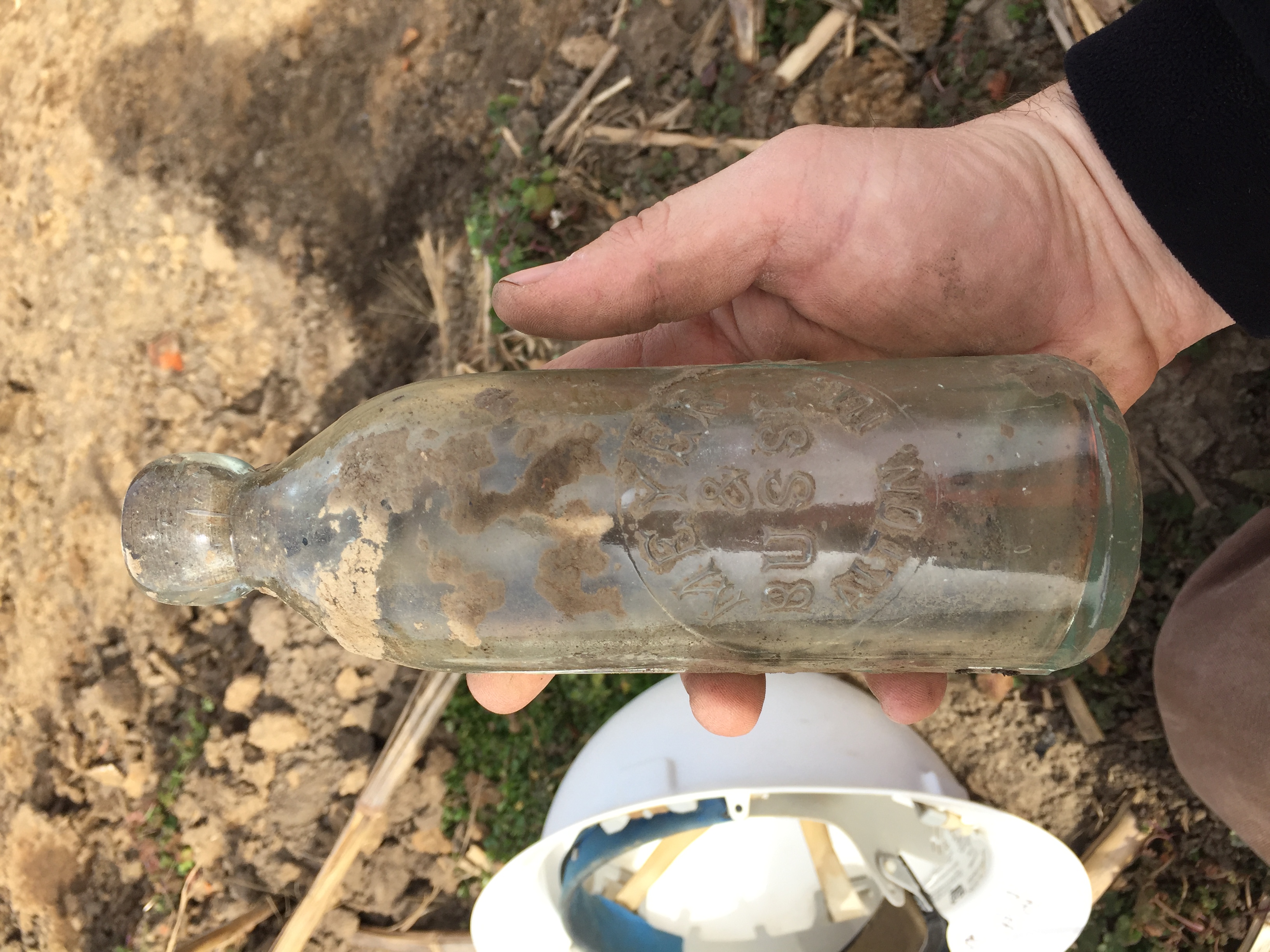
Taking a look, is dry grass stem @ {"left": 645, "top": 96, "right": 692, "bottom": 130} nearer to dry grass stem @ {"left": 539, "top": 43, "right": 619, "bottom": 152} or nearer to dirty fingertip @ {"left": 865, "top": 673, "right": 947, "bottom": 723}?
dry grass stem @ {"left": 539, "top": 43, "right": 619, "bottom": 152}

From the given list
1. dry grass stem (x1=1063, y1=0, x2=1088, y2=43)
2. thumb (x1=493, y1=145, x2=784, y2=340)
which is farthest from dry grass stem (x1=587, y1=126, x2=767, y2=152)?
thumb (x1=493, y1=145, x2=784, y2=340)

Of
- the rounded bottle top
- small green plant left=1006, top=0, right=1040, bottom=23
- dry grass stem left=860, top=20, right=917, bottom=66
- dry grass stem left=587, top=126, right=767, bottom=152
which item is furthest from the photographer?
dry grass stem left=587, top=126, right=767, bottom=152

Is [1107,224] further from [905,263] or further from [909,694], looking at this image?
[909,694]

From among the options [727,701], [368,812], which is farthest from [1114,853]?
[368,812]

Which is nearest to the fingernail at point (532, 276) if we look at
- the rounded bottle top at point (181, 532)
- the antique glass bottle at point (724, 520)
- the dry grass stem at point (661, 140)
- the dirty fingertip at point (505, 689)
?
the antique glass bottle at point (724, 520)

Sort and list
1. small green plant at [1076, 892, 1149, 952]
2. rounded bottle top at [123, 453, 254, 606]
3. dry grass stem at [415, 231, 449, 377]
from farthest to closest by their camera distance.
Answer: dry grass stem at [415, 231, 449, 377], small green plant at [1076, 892, 1149, 952], rounded bottle top at [123, 453, 254, 606]

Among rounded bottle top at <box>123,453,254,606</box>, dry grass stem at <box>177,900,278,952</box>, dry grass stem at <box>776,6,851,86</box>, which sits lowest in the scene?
dry grass stem at <box>177,900,278,952</box>

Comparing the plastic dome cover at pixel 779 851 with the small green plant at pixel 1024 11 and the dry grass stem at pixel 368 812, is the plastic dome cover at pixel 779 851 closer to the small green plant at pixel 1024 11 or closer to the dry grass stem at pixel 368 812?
the dry grass stem at pixel 368 812

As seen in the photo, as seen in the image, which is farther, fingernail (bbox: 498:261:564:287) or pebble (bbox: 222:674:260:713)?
pebble (bbox: 222:674:260:713)

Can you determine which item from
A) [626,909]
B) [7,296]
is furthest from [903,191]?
[7,296]
